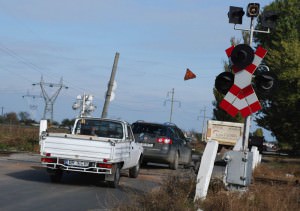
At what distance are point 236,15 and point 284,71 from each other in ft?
90.4

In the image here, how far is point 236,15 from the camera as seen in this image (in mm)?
10805

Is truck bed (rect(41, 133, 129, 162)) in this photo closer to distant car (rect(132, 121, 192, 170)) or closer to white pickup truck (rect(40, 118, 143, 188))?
white pickup truck (rect(40, 118, 143, 188))

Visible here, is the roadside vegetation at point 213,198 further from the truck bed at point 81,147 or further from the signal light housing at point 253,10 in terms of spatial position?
the truck bed at point 81,147

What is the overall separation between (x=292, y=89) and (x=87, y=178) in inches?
1015

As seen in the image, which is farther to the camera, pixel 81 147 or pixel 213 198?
pixel 81 147

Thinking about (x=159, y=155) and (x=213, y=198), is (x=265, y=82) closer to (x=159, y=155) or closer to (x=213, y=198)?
(x=213, y=198)

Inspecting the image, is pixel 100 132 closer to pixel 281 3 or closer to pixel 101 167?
pixel 101 167

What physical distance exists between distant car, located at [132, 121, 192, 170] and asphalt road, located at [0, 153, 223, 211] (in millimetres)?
2258

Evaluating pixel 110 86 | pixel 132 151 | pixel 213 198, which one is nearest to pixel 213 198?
pixel 213 198

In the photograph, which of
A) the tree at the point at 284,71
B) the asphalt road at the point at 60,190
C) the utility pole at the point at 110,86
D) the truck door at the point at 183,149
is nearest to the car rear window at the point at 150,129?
the truck door at the point at 183,149

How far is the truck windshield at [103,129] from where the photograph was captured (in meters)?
15.6

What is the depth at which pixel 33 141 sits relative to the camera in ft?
95.9

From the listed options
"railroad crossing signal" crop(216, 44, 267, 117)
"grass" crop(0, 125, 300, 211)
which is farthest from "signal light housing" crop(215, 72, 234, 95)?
"grass" crop(0, 125, 300, 211)

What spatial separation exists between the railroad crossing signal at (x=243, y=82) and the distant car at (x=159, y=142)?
10.3 m
